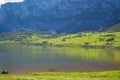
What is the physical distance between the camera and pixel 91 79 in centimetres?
5447

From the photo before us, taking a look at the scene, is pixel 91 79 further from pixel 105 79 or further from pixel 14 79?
pixel 14 79

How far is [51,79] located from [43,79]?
5.83ft

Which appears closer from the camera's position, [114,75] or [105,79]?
[105,79]

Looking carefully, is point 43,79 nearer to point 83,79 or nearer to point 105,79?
point 83,79

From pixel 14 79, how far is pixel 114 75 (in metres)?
24.7

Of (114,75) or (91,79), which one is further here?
(114,75)

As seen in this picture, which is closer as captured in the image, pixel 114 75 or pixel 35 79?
pixel 35 79

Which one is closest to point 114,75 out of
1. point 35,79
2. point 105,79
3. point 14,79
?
point 105,79

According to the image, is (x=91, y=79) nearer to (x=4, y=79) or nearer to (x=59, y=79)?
(x=59, y=79)

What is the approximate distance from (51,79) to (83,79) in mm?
7080

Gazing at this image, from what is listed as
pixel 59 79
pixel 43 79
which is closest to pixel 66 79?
pixel 59 79

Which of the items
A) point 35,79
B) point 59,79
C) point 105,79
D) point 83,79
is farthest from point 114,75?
point 35,79

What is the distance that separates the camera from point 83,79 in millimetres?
53938

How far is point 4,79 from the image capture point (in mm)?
51656
